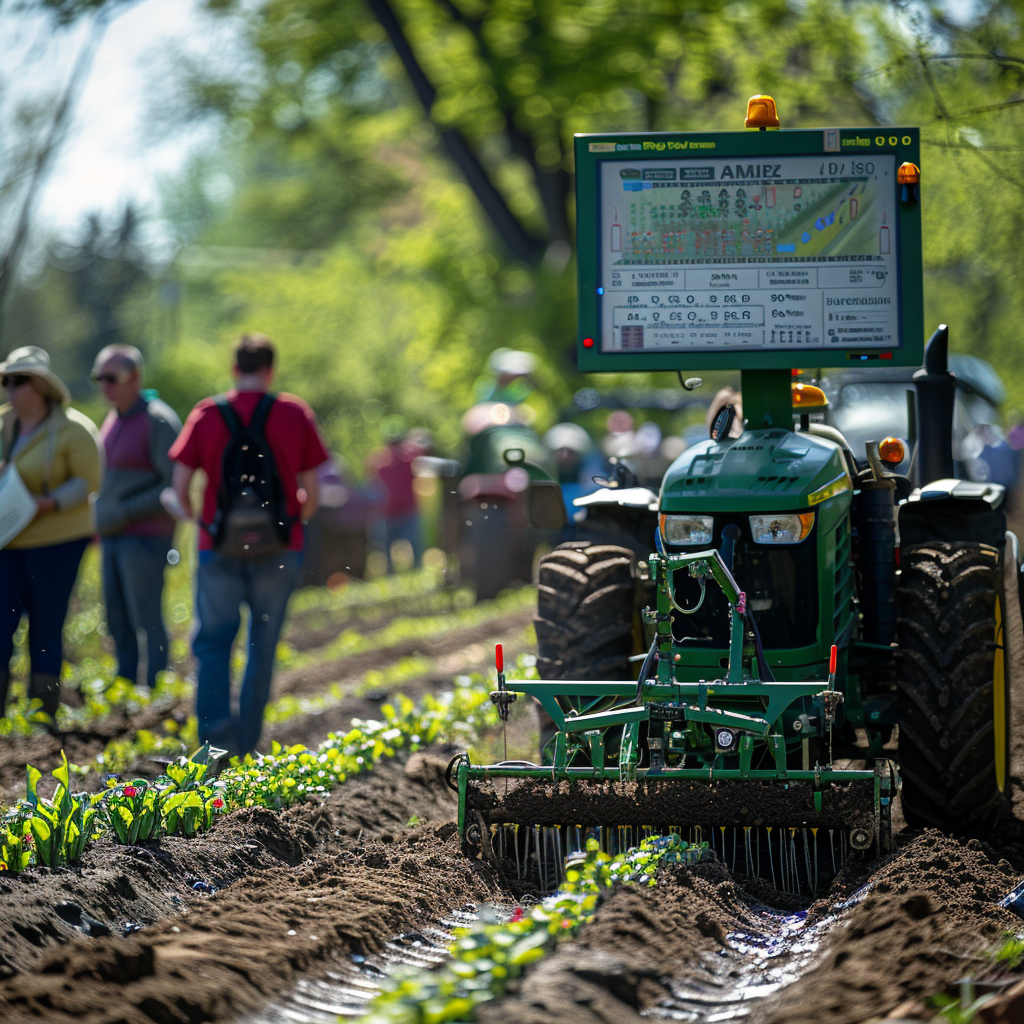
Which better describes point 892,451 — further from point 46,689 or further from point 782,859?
point 46,689

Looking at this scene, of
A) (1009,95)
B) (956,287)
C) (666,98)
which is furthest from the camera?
(666,98)

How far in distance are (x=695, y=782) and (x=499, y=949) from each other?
1.51 meters

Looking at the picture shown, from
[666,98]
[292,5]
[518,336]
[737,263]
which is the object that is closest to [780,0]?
[666,98]

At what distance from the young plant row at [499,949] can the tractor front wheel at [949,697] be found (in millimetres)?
1307

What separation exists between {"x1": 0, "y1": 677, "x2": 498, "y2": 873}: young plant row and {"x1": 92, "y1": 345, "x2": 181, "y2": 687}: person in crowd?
1942 mm

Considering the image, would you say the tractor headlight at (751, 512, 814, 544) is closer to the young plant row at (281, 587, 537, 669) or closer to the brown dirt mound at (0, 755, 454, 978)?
A: the brown dirt mound at (0, 755, 454, 978)

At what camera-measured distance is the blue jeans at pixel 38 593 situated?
8.05 meters

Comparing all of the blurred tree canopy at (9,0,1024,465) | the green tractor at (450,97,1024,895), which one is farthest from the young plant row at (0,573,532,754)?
the blurred tree canopy at (9,0,1024,465)

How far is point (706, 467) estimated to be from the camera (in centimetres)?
559

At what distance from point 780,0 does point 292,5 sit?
8.01 meters

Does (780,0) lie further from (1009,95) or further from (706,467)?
(706,467)

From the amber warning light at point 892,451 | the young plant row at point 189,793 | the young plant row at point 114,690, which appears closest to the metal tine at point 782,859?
the amber warning light at point 892,451

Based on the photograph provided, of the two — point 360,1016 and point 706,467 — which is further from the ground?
point 706,467

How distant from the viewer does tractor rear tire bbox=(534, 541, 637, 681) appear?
5.90 metres
